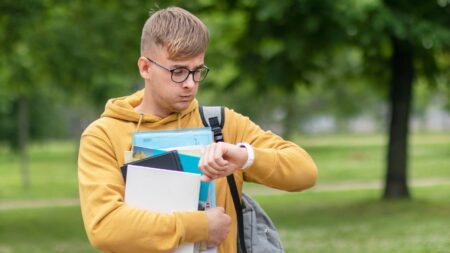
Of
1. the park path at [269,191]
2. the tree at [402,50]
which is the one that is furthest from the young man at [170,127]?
the park path at [269,191]

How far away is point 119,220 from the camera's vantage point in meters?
2.70

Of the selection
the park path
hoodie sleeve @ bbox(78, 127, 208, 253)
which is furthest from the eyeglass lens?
the park path

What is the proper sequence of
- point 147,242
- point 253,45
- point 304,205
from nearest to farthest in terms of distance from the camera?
point 147,242
point 253,45
point 304,205

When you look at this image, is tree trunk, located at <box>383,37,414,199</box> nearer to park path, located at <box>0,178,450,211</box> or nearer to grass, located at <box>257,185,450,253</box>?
grass, located at <box>257,185,450,253</box>

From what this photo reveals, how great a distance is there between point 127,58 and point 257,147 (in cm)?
1458

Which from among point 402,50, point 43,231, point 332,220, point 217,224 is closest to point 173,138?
point 217,224

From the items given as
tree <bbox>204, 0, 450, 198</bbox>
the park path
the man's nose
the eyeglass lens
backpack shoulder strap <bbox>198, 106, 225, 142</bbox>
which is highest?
tree <bbox>204, 0, 450, 198</bbox>

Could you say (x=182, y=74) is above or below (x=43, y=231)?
above

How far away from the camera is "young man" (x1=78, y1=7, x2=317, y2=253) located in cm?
269

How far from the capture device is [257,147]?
2.97m

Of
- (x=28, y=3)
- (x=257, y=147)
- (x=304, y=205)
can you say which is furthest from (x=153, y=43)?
(x=304, y=205)

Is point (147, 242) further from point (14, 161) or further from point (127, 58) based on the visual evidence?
point (14, 161)

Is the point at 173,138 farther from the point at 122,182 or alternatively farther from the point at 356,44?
the point at 356,44

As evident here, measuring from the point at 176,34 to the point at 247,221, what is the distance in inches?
26.3
